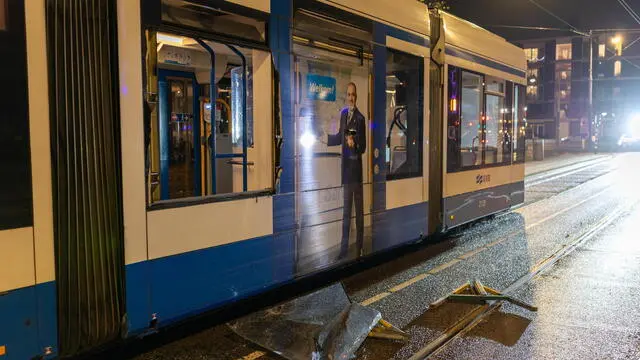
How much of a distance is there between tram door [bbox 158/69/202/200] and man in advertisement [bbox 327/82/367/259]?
1439mm

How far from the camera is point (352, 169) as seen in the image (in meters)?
6.04

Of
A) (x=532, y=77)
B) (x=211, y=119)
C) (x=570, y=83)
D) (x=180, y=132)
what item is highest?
(x=570, y=83)

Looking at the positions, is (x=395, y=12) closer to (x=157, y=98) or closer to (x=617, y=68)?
(x=157, y=98)

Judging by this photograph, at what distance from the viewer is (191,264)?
421 centimetres

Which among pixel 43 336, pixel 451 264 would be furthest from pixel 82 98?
pixel 451 264

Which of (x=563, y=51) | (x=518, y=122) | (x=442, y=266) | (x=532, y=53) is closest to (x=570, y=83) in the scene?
(x=563, y=51)

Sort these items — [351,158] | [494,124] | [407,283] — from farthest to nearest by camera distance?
[494,124]
[407,283]
[351,158]

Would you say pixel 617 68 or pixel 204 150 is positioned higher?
pixel 617 68

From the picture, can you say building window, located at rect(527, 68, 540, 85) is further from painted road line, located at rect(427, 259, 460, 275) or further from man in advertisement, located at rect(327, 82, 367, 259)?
man in advertisement, located at rect(327, 82, 367, 259)

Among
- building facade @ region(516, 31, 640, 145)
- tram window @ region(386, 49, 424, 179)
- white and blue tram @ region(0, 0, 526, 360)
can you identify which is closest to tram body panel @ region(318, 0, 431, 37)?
white and blue tram @ region(0, 0, 526, 360)

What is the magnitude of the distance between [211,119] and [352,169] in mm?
1580

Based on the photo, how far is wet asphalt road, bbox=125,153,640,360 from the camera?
454 cm

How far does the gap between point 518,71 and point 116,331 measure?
8848 millimetres

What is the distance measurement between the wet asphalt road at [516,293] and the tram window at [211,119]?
142 centimetres
